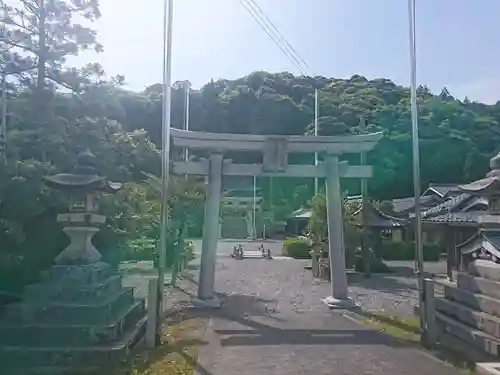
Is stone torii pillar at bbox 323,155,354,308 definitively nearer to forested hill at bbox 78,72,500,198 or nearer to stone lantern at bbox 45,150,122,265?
stone lantern at bbox 45,150,122,265

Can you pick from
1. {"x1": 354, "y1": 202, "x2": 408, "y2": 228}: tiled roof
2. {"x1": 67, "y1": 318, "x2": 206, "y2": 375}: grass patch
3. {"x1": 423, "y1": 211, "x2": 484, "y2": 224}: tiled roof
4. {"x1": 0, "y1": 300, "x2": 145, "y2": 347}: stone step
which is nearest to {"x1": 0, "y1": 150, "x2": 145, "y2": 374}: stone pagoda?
{"x1": 0, "y1": 300, "x2": 145, "y2": 347}: stone step

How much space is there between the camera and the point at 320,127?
36406 mm

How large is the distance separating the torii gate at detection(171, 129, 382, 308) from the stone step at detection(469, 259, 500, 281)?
433 cm

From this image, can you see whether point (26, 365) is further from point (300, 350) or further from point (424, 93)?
point (424, 93)

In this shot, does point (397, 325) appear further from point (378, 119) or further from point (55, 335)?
point (378, 119)

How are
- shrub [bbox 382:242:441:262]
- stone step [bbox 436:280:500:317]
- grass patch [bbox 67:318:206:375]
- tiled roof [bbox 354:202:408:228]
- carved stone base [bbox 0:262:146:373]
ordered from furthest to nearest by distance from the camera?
1. shrub [bbox 382:242:441:262]
2. tiled roof [bbox 354:202:408:228]
3. stone step [bbox 436:280:500:317]
4. carved stone base [bbox 0:262:146:373]
5. grass patch [bbox 67:318:206:375]

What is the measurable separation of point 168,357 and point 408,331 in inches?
182

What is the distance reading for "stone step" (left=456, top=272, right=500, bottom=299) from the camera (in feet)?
26.1

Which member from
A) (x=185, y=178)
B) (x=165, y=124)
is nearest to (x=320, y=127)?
(x=185, y=178)

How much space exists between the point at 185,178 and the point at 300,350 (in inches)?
439

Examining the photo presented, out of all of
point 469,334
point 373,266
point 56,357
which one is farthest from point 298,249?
point 56,357

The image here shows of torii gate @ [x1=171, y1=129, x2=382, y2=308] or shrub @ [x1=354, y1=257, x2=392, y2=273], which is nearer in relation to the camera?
torii gate @ [x1=171, y1=129, x2=382, y2=308]

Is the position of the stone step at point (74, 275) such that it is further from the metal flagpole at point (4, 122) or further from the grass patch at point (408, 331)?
the grass patch at point (408, 331)

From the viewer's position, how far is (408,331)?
10.2 meters
